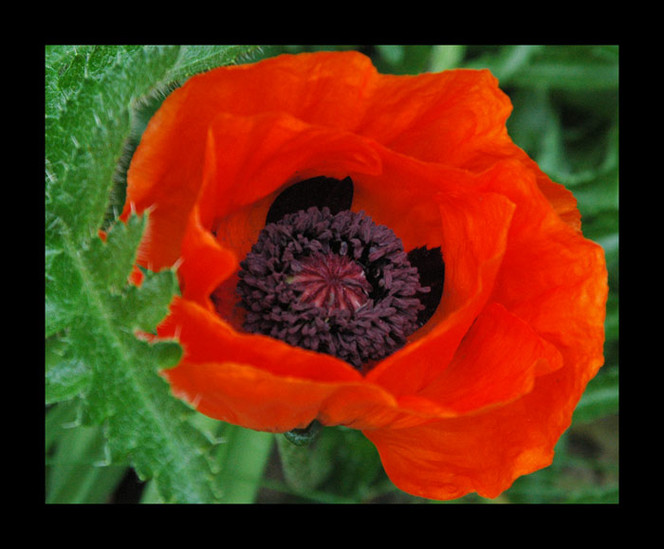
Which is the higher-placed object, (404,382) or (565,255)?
(565,255)

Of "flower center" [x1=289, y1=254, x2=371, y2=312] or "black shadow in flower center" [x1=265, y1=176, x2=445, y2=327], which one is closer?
"flower center" [x1=289, y1=254, x2=371, y2=312]

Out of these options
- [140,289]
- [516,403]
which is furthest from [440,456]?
[140,289]

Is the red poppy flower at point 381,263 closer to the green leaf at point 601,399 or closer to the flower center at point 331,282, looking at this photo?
the flower center at point 331,282

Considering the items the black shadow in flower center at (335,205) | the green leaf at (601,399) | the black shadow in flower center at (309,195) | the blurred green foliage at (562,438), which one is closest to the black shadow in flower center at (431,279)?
the black shadow in flower center at (335,205)

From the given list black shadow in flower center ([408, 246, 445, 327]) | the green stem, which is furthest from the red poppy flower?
the green stem

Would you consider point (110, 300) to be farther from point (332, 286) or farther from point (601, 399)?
point (601, 399)

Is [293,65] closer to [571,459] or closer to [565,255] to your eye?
[565,255]

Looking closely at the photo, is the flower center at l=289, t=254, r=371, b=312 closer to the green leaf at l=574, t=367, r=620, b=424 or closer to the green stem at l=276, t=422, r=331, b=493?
the green stem at l=276, t=422, r=331, b=493
